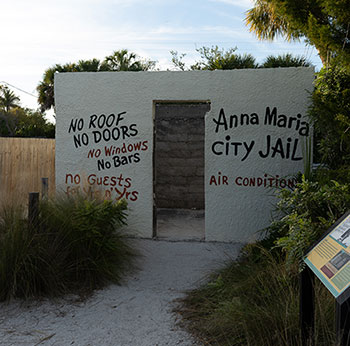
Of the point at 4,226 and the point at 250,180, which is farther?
the point at 250,180

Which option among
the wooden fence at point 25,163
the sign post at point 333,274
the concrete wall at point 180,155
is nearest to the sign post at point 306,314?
the sign post at point 333,274

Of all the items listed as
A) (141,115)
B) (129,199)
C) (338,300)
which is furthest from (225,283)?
(141,115)

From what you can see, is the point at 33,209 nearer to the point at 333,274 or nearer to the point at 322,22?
the point at 333,274

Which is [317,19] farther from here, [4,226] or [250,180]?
[4,226]

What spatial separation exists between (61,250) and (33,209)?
536 mm

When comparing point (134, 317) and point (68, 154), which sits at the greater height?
point (68, 154)

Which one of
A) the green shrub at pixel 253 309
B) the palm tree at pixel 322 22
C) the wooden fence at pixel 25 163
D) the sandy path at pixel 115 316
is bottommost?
the sandy path at pixel 115 316

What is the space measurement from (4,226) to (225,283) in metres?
2.39

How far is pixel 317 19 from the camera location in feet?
18.2

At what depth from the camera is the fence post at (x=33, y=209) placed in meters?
4.52

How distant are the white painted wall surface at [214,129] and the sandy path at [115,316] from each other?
1352 mm

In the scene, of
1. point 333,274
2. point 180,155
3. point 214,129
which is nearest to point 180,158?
point 180,155

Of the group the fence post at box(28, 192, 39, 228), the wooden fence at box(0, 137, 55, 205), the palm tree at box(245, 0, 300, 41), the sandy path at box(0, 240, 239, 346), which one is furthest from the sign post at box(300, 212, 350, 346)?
the palm tree at box(245, 0, 300, 41)

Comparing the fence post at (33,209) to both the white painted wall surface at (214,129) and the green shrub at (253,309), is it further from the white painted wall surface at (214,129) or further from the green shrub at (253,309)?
the green shrub at (253,309)
